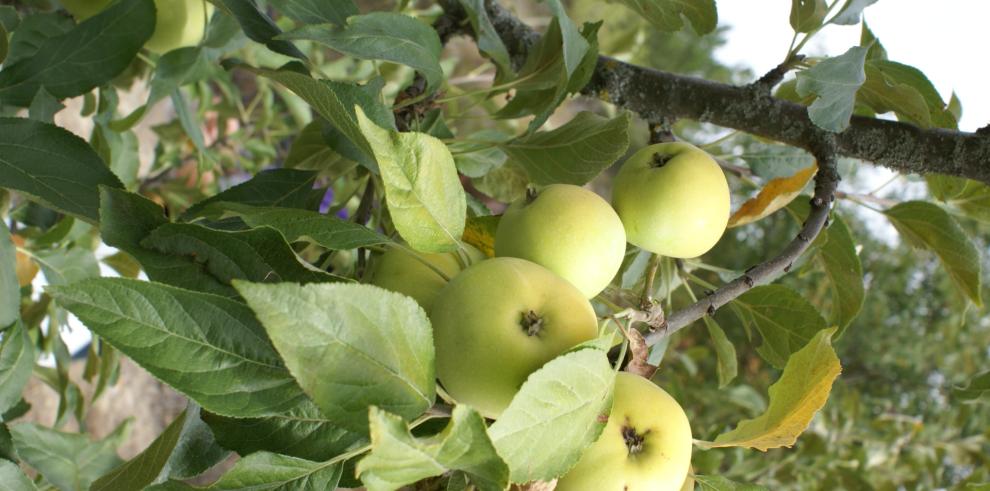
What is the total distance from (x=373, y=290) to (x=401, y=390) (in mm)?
43

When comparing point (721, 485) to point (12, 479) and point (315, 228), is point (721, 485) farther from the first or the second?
→ point (12, 479)

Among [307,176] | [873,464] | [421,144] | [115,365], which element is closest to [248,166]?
[115,365]

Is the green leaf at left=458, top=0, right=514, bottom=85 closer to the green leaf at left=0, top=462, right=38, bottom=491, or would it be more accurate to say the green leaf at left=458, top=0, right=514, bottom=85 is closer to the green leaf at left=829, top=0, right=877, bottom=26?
the green leaf at left=829, top=0, right=877, bottom=26

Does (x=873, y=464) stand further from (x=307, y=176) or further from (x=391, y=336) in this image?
(x=391, y=336)

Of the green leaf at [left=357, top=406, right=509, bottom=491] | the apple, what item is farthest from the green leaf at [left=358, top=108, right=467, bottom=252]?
the apple

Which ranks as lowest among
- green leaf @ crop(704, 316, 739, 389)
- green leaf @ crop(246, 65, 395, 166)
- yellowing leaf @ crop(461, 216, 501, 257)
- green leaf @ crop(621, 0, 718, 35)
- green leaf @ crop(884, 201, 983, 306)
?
green leaf @ crop(704, 316, 739, 389)

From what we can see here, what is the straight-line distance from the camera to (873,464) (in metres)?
1.45

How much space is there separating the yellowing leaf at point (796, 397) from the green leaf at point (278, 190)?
0.31 m

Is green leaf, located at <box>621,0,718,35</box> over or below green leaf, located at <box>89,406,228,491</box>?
over

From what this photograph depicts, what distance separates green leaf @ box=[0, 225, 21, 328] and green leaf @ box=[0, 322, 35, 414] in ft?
0.32

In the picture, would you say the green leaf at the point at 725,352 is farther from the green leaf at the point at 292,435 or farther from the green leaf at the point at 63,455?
the green leaf at the point at 63,455

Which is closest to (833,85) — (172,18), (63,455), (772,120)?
(772,120)

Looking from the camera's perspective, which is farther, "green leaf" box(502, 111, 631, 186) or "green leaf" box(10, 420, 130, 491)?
"green leaf" box(10, 420, 130, 491)

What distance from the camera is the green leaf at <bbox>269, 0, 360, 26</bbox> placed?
45 centimetres
